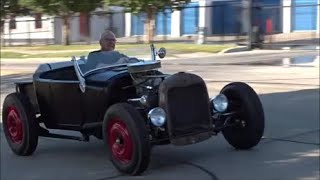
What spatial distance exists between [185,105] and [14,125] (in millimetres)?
2537

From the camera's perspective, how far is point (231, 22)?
154 feet

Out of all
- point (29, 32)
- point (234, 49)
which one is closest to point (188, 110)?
point (234, 49)

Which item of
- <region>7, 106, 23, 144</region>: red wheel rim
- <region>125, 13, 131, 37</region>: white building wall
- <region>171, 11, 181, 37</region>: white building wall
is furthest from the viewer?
<region>125, 13, 131, 37</region>: white building wall

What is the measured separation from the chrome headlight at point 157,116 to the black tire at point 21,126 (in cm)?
188

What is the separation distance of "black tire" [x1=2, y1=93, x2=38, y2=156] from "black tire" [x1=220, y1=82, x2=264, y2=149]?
2370 millimetres

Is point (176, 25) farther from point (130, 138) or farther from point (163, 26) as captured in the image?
point (130, 138)

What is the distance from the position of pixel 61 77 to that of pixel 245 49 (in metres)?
24.9

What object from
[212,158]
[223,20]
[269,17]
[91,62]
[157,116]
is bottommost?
[212,158]

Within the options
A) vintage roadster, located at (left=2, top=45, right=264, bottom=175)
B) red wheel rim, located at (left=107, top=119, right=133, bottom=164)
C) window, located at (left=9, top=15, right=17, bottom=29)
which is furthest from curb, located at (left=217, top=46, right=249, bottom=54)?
red wheel rim, located at (left=107, top=119, right=133, bottom=164)

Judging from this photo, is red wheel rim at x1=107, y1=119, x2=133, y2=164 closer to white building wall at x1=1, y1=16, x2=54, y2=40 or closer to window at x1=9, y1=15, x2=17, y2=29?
window at x1=9, y1=15, x2=17, y2=29

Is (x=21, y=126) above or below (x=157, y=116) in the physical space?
below

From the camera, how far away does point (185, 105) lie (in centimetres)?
739

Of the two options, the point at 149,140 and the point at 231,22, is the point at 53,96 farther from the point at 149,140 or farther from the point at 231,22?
the point at 231,22

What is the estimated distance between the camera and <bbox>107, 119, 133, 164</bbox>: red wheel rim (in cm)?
714
